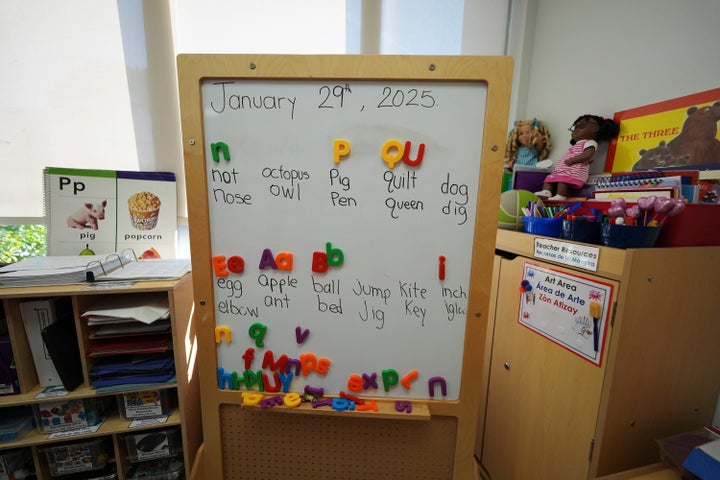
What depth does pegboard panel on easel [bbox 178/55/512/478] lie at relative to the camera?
57 centimetres

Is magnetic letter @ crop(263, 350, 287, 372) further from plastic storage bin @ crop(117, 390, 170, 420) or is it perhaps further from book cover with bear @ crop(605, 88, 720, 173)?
book cover with bear @ crop(605, 88, 720, 173)

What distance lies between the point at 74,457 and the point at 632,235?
6.09 feet

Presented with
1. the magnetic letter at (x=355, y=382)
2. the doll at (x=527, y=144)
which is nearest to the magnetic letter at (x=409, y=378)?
the magnetic letter at (x=355, y=382)

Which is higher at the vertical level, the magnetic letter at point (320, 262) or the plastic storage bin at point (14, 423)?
the magnetic letter at point (320, 262)

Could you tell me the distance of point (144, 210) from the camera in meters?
1.12

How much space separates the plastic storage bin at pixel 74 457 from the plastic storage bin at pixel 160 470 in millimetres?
118

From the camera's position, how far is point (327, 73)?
0.57m

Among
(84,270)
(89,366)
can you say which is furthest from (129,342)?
(84,270)

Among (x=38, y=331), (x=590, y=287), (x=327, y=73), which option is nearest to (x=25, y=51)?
(x=38, y=331)

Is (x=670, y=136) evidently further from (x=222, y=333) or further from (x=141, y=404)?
(x=141, y=404)

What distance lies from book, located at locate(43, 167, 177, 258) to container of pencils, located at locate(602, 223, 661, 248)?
159 cm

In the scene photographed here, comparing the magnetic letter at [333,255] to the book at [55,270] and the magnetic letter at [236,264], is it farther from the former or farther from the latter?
the book at [55,270]

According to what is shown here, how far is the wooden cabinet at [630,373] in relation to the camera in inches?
25.6

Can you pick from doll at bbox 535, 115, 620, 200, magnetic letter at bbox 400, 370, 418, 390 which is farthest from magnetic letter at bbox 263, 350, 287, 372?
doll at bbox 535, 115, 620, 200
